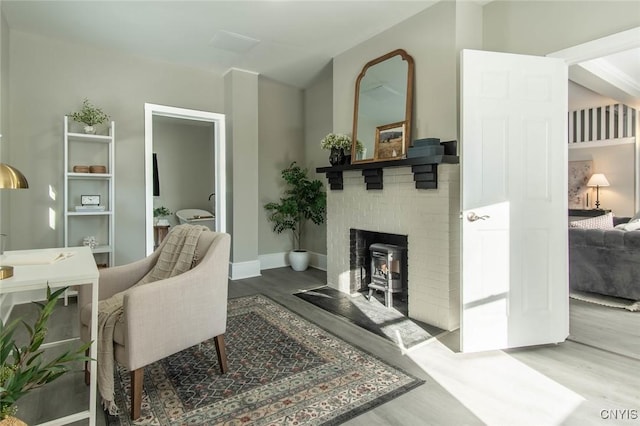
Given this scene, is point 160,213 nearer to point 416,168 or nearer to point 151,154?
point 151,154

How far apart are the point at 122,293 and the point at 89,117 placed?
237 cm

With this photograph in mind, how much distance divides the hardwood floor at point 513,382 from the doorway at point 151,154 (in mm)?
2415

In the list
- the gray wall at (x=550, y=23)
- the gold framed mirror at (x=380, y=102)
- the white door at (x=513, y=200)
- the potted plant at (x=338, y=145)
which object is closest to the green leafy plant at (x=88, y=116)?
the potted plant at (x=338, y=145)

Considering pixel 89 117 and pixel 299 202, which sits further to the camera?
pixel 299 202

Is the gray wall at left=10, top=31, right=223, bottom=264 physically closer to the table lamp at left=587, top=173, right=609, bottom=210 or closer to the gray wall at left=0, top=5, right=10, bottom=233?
the gray wall at left=0, top=5, right=10, bottom=233

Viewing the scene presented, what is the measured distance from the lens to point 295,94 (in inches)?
212

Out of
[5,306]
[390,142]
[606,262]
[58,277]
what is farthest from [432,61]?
[5,306]

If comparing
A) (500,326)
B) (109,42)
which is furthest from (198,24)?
(500,326)

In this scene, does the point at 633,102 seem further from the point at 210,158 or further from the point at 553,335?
the point at 210,158

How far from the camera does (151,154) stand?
4.15 m

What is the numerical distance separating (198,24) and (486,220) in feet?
10.5

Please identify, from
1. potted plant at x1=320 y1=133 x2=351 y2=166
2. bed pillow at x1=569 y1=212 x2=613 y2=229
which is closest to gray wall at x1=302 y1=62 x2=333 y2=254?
potted plant at x1=320 y1=133 x2=351 y2=166

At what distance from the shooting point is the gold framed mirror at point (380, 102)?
325 centimetres

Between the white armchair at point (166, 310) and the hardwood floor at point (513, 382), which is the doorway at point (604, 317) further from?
the white armchair at point (166, 310)
